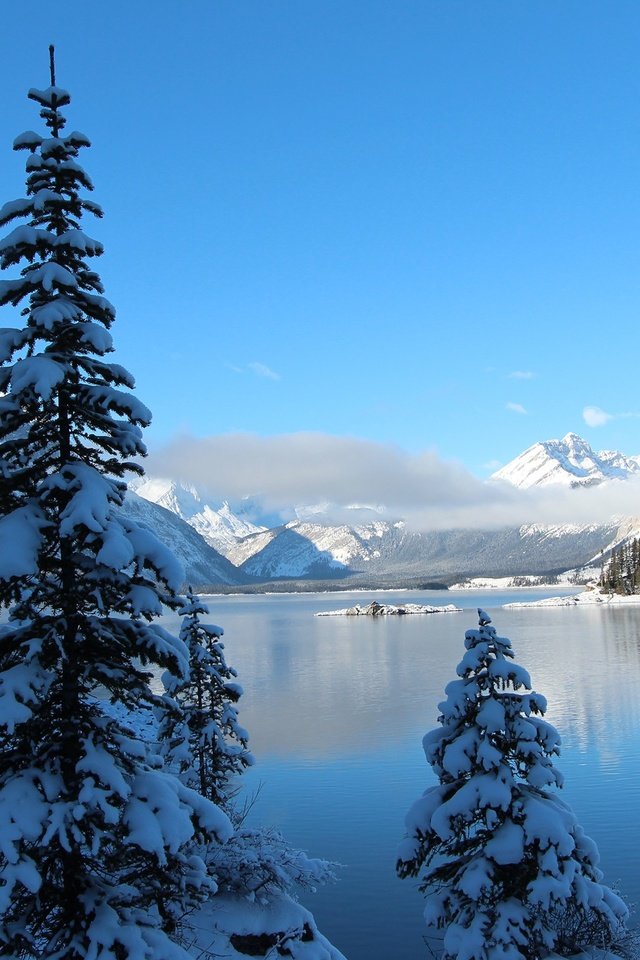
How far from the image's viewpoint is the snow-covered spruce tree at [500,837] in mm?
13828

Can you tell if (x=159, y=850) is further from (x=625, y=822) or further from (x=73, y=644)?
(x=625, y=822)

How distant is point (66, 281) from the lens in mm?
11078

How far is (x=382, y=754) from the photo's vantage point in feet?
147

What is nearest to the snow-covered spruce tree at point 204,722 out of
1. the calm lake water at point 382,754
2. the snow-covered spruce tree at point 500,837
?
the calm lake water at point 382,754

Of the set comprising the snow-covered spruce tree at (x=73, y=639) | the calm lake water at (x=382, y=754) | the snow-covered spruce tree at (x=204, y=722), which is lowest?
the calm lake water at (x=382, y=754)

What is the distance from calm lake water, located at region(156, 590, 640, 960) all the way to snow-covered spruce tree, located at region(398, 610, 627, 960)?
861 cm

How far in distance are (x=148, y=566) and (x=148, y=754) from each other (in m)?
2.87

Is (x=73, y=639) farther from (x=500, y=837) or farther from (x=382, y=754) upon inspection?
(x=382, y=754)

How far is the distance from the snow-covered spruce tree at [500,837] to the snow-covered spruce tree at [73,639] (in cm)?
557

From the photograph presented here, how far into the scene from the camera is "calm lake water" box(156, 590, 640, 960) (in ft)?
84.2

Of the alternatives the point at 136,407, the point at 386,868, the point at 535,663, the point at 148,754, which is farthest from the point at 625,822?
the point at 535,663

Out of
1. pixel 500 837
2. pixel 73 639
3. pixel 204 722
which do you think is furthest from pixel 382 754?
pixel 73 639

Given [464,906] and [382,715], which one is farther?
[382,715]

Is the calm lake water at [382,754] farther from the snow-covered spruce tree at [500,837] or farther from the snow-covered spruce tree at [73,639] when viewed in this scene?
the snow-covered spruce tree at [73,639]
